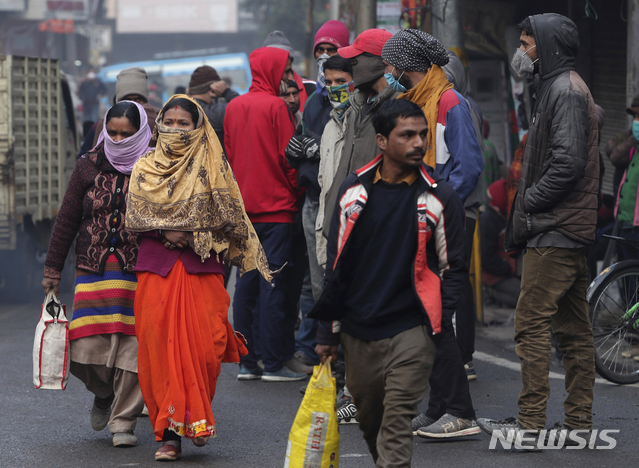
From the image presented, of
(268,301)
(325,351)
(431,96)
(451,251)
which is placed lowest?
(268,301)

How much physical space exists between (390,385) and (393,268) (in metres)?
0.45

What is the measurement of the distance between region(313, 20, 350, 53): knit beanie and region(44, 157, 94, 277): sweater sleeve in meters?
2.45

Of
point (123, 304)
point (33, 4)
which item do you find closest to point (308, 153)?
point (123, 304)

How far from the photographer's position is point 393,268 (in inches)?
142

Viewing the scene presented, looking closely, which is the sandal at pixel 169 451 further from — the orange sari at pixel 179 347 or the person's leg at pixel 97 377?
the person's leg at pixel 97 377

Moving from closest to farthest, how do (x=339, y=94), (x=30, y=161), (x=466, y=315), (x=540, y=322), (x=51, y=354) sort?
(x=540, y=322)
(x=51, y=354)
(x=339, y=94)
(x=466, y=315)
(x=30, y=161)

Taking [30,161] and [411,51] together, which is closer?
[411,51]

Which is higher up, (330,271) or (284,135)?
(284,135)

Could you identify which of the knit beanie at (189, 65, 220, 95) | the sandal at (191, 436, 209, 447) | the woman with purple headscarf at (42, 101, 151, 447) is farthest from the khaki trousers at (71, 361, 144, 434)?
the knit beanie at (189, 65, 220, 95)

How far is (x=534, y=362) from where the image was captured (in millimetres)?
4520

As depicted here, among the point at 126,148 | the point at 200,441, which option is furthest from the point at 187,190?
the point at 200,441

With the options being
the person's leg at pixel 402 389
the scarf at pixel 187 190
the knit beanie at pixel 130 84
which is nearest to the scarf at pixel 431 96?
the scarf at pixel 187 190

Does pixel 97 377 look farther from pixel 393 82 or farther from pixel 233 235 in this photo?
pixel 393 82

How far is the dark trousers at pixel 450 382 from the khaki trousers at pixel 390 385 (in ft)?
3.38
